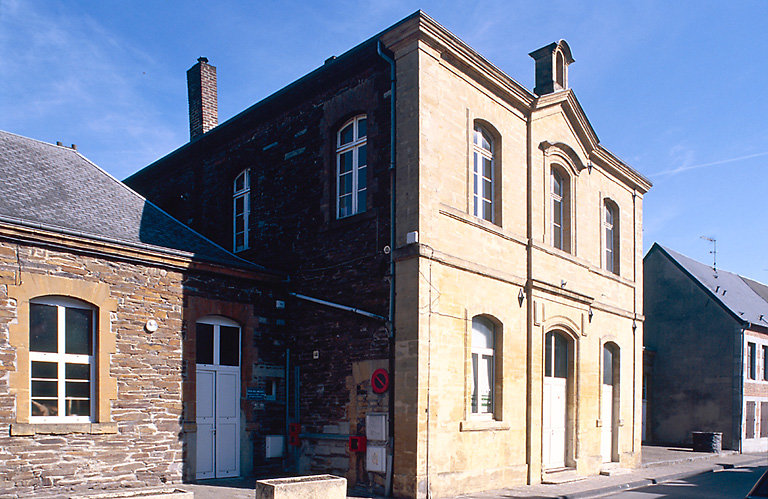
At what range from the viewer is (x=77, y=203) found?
12422 mm

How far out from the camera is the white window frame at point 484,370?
41.1 feet

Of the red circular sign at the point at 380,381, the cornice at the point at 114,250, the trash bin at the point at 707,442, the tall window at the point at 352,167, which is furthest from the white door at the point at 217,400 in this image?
the trash bin at the point at 707,442

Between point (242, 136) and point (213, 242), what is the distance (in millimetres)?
2678

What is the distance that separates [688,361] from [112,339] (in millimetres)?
23018

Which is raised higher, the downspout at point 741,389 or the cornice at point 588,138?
the cornice at point 588,138

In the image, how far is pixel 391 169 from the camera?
12.0m

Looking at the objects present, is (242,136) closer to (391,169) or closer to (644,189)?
(391,169)

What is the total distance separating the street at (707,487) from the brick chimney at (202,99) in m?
13.6

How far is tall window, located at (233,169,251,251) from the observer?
15.6m

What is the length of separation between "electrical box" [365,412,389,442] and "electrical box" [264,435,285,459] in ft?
7.42

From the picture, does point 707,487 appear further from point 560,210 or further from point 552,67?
point 552,67

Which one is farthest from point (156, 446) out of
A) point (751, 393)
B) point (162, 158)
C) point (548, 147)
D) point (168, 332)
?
point (751, 393)

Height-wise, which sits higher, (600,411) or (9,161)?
(9,161)

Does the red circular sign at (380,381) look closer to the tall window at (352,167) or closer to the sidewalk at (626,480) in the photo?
the sidewalk at (626,480)
